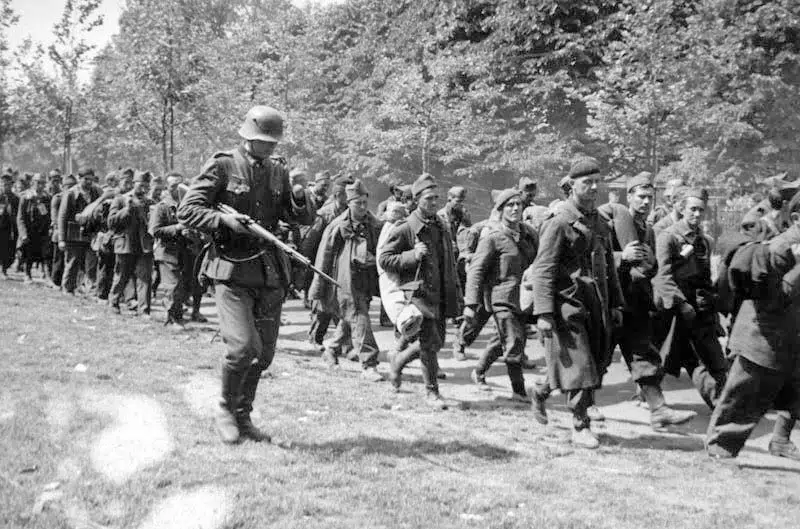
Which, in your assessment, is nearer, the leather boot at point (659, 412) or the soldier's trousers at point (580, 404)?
the soldier's trousers at point (580, 404)

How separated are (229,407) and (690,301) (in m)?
4.40

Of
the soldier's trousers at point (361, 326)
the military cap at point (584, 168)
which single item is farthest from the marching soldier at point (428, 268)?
the military cap at point (584, 168)

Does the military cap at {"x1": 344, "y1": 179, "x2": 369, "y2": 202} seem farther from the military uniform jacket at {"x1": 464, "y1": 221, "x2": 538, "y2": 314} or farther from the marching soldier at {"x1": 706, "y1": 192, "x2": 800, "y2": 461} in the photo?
the marching soldier at {"x1": 706, "y1": 192, "x2": 800, "y2": 461}

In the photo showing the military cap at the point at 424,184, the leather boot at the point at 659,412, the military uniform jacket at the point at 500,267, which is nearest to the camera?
the leather boot at the point at 659,412

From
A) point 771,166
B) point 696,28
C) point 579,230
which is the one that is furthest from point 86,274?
point 771,166

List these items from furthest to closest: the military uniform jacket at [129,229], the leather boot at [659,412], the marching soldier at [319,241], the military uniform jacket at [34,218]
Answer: the military uniform jacket at [34,218], the military uniform jacket at [129,229], the marching soldier at [319,241], the leather boot at [659,412]

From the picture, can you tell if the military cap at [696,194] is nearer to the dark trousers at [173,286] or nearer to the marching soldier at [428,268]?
the marching soldier at [428,268]

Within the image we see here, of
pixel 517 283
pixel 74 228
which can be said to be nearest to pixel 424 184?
pixel 517 283

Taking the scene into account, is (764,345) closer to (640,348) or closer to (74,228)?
(640,348)

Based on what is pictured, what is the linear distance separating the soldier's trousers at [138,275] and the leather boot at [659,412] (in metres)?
7.75

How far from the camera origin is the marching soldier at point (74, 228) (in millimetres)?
14539

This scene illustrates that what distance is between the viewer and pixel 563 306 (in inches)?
270

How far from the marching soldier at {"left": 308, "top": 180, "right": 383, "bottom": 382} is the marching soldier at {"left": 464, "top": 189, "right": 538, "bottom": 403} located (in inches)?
49.5

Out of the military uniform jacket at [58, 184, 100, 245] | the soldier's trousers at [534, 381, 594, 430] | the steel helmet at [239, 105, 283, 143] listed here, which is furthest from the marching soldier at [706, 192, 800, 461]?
the military uniform jacket at [58, 184, 100, 245]
